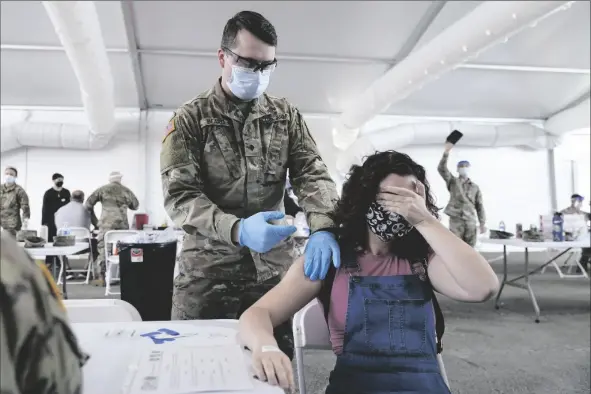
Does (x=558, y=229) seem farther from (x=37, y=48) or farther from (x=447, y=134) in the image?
(x=37, y=48)

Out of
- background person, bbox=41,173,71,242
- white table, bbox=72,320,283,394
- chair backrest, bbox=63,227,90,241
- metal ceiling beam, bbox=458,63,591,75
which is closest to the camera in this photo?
white table, bbox=72,320,283,394

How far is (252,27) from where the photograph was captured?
4.42 ft

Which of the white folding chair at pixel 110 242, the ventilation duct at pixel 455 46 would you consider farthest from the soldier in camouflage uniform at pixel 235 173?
the white folding chair at pixel 110 242

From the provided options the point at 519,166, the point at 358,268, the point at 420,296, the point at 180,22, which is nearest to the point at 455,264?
the point at 420,296

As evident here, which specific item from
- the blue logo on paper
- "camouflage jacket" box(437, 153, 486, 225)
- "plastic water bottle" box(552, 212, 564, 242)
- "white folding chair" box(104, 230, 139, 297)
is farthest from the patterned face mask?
"camouflage jacket" box(437, 153, 486, 225)

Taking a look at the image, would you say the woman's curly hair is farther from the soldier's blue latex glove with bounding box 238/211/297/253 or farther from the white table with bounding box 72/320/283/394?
the white table with bounding box 72/320/283/394

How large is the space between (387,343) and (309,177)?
1.73ft

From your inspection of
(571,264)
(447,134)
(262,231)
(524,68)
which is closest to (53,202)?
(262,231)

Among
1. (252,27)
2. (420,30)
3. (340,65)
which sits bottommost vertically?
(252,27)

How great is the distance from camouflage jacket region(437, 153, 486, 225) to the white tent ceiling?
1827 mm

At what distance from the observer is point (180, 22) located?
5.81 metres

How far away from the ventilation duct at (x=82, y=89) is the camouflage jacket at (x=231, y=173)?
11.8ft

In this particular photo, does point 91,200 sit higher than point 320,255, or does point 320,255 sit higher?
point 91,200

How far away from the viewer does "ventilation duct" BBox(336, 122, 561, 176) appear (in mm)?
8727
